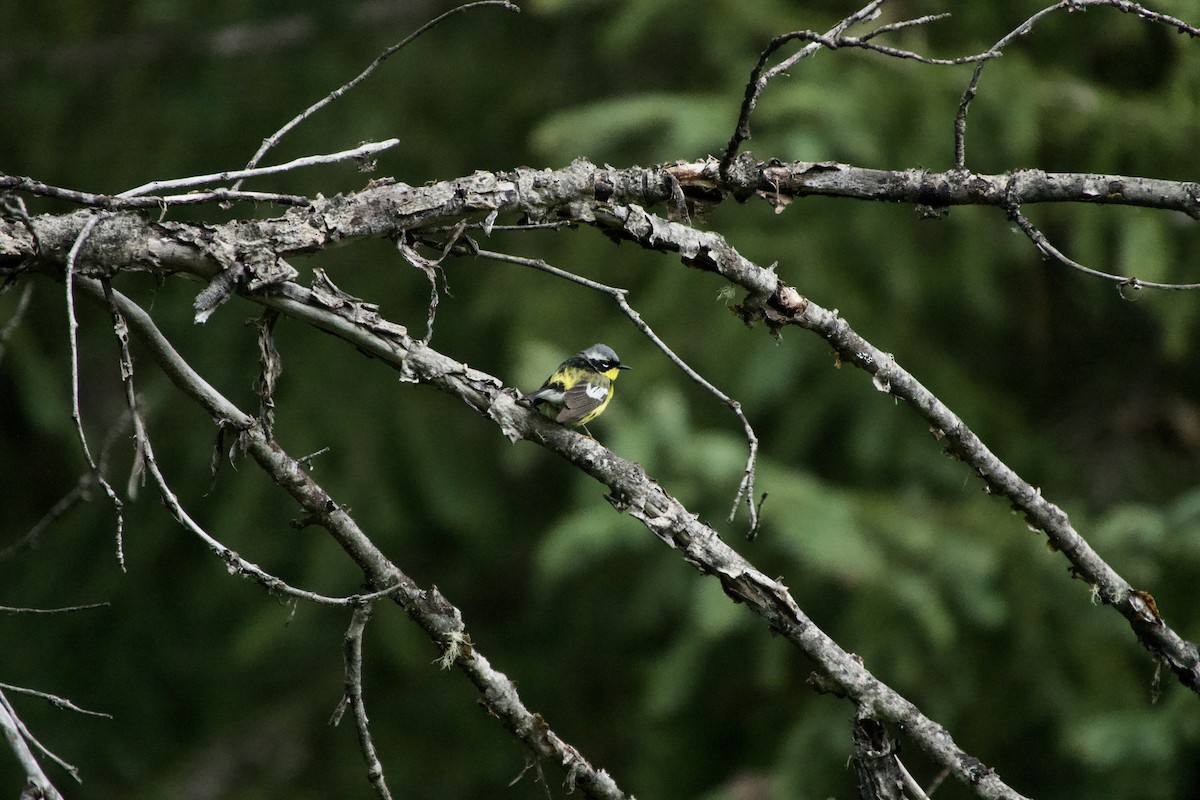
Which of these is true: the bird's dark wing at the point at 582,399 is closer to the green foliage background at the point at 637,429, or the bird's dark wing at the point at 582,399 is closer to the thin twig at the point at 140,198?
the thin twig at the point at 140,198

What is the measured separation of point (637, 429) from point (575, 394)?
206 centimetres

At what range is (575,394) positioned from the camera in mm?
2207

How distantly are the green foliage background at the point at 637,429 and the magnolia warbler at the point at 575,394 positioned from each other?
1.44 m

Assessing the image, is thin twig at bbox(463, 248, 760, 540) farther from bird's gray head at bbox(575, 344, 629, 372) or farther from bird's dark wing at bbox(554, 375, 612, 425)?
bird's gray head at bbox(575, 344, 629, 372)

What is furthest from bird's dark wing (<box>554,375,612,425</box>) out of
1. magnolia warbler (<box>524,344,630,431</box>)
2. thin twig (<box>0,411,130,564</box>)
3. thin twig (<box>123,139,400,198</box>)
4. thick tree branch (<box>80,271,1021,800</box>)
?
thin twig (<box>0,411,130,564</box>)

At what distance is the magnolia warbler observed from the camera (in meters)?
1.96

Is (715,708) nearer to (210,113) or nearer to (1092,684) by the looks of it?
(1092,684)

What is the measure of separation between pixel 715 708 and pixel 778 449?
1.24 meters

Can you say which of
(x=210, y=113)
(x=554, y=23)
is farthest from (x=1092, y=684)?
(x=210, y=113)

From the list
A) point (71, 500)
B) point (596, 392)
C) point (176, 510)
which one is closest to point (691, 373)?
point (596, 392)

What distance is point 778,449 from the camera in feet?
17.5

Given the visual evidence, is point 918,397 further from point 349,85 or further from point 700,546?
point 349,85

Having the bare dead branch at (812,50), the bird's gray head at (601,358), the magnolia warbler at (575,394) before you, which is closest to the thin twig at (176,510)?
the magnolia warbler at (575,394)

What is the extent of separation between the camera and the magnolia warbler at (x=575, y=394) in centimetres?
196
